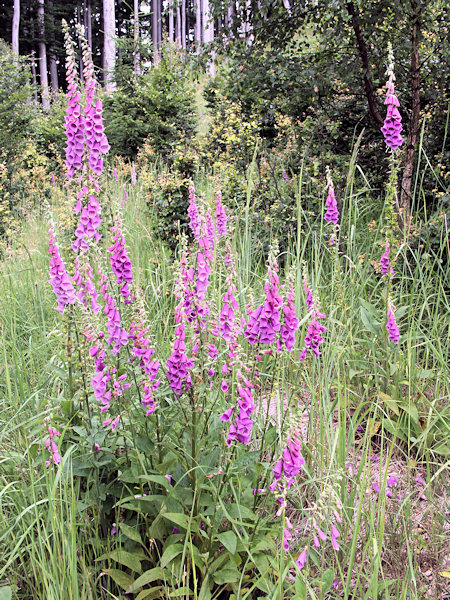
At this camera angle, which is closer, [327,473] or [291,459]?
[291,459]

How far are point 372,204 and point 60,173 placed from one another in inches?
299

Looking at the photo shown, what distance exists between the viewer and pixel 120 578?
156cm

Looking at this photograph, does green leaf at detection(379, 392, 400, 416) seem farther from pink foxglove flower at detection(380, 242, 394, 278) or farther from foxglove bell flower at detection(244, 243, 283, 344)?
foxglove bell flower at detection(244, 243, 283, 344)

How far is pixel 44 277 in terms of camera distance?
4066 mm

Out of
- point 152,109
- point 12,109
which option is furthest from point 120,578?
point 12,109

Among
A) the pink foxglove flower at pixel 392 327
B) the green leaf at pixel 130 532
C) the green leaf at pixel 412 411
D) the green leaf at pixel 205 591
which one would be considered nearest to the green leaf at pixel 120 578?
the green leaf at pixel 130 532

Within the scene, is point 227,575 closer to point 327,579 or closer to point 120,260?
point 327,579

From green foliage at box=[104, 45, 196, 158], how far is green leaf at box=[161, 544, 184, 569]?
377 inches

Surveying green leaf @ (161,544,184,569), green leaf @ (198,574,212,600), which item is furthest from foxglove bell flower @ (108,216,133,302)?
green leaf @ (198,574,212,600)

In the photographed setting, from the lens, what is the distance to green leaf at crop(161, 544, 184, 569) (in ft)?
4.79

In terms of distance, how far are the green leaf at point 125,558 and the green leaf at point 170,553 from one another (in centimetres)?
12

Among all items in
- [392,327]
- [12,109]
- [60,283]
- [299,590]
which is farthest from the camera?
[12,109]


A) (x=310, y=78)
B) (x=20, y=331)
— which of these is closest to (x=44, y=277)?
(x=20, y=331)

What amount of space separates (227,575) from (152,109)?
34.3 ft
